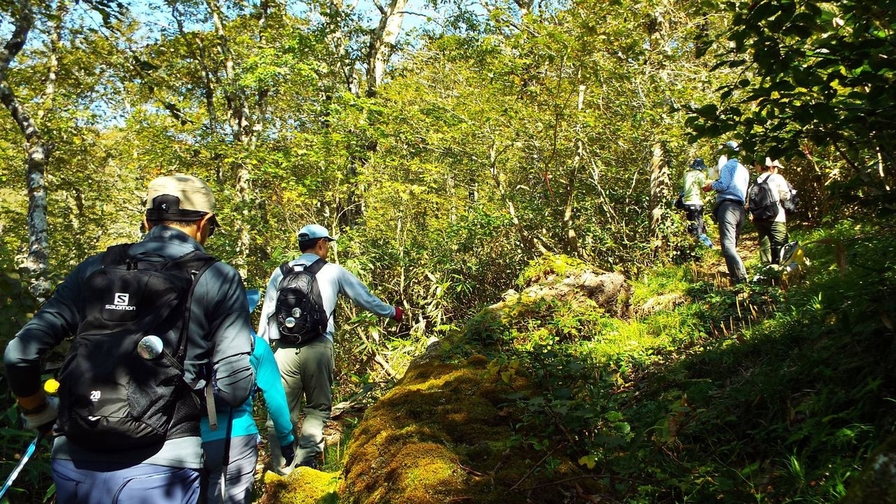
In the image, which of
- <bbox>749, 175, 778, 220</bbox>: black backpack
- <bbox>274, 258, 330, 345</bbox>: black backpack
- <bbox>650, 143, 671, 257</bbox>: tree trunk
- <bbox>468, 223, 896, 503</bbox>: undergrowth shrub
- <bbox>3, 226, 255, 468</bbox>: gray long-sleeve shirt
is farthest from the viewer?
<bbox>650, 143, 671, 257</bbox>: tree trunk

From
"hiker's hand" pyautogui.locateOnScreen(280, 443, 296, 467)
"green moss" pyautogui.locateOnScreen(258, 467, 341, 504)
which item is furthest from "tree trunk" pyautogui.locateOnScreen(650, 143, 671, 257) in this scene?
"hiker's hand" pyautogui.locateOnScreen(280, 443, 296, 467)

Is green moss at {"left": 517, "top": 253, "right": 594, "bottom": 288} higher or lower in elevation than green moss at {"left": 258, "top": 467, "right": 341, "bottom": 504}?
higher

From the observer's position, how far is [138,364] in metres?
2.00

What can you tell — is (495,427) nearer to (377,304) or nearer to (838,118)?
(377,304)

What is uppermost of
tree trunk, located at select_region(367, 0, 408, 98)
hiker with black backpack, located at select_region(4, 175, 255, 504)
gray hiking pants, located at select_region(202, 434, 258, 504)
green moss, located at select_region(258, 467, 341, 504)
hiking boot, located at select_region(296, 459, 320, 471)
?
tree trunk, located at select_region(367, 0, 408, 98)

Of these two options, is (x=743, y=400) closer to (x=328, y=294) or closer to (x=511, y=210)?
(x=328, y=294)

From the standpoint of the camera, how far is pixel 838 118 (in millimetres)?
3072

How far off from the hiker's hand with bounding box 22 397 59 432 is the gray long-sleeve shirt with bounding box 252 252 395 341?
2.33m

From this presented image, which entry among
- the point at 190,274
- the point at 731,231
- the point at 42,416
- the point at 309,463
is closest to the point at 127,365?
the point at 190,274

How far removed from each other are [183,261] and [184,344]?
0.32m

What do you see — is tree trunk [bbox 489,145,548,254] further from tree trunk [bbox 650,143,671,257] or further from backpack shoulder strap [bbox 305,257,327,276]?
backpack shoulder strap [bbox 305,257,327,276]

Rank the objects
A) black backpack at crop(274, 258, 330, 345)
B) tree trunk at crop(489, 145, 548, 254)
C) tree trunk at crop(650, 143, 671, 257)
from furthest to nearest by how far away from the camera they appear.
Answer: tree trunk at crop(650, 143, 671, 257), tree trunk at crop(489, 145, 548, 254), black backpack at crop(274, 258, 330, 345)

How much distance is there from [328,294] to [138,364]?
8.93 feet

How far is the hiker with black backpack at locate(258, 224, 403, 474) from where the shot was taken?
4.56 m
